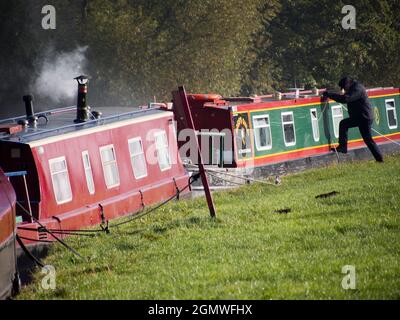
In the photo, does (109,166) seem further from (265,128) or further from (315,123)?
(315,123)

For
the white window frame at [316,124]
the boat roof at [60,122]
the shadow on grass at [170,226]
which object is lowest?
the shadow on grass at [170,226]

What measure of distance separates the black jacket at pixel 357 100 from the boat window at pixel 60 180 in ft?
26.8

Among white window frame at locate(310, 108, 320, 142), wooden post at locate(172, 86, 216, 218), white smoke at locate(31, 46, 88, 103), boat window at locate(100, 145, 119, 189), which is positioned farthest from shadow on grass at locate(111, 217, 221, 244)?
white smoke at locate(31, 46, 88, 103)

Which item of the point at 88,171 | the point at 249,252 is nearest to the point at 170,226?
the point at 249,252

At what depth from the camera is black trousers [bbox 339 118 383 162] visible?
69.6 feet

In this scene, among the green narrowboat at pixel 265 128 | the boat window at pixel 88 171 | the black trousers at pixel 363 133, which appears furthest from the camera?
the black trousers at pixel 363 133

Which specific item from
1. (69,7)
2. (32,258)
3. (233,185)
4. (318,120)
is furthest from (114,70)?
(32,258)

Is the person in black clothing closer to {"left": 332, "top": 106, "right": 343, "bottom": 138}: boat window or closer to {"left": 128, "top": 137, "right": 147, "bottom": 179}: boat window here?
{"left": 332, "top": 106, "right": 343, "bottom": 138}: boat window

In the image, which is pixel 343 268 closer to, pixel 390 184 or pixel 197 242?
pixel 197 242

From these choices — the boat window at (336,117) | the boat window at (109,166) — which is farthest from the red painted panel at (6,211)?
the boat window at (336,117)

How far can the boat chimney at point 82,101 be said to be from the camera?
16.5 meters

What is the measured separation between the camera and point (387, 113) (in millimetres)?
26156

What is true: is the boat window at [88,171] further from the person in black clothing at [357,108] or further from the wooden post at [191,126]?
the person in black clothing at [357,108]

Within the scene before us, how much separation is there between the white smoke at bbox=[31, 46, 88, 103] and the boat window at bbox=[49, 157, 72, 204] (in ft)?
42.4
